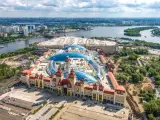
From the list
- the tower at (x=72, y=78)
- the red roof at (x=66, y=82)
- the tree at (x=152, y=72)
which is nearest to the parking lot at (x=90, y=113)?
the red roof at (x=66, y=82)

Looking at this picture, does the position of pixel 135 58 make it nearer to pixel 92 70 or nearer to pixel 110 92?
pixel 92 70

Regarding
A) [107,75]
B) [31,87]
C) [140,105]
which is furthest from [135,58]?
[31,87]

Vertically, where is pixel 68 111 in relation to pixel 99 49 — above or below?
below

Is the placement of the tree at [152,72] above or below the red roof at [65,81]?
below

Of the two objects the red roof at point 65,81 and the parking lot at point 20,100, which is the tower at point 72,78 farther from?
the parking lot at point 20,100

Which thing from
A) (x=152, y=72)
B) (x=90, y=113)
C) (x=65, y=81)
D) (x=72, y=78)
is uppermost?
(x=72, y=78)

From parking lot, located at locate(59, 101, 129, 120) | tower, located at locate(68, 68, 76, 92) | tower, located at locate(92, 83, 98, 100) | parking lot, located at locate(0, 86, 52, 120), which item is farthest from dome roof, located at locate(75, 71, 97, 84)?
parking lot, located at locate(59, 101, 129, 120)

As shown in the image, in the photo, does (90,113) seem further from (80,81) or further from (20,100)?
(20,100)

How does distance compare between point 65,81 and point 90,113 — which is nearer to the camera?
point 90,113

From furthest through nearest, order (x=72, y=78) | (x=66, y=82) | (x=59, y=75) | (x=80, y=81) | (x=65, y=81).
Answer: (x=59, y=75)
(x=65, y=81)
(x=66, y=82)
(x=80, y=81)
(x=72, y=78)

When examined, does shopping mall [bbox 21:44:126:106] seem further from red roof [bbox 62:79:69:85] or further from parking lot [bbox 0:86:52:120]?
parking lot [bbox 0:86:52:120]

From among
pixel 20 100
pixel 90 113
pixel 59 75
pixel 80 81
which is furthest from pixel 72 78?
pixel 20 100
